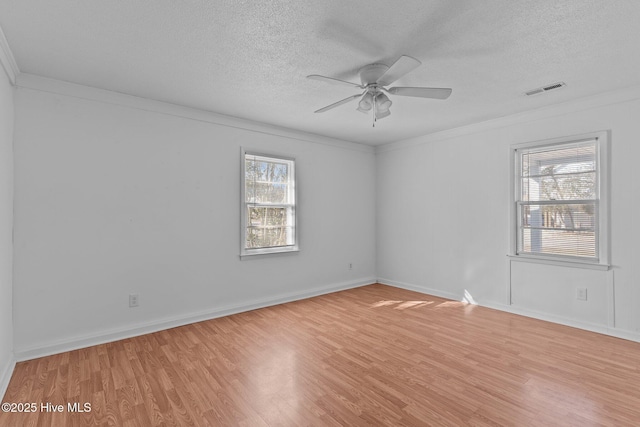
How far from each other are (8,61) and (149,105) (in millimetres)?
1146

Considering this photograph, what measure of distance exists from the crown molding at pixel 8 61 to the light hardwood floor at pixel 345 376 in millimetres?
2443

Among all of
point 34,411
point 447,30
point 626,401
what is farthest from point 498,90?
point 34,411

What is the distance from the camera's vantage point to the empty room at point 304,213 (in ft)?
6.81

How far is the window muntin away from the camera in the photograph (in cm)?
350

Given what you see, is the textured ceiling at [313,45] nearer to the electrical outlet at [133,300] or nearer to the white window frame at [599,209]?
the white window frame at [599,209]

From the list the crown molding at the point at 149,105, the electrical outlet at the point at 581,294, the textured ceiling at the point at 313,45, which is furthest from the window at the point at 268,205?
the electrical outlet at the point at 581,294

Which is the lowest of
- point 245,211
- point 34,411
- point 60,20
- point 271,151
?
point 34,411

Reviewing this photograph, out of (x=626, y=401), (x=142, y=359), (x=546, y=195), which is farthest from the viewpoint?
(x=546, y=195)

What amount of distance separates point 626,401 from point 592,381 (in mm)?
247

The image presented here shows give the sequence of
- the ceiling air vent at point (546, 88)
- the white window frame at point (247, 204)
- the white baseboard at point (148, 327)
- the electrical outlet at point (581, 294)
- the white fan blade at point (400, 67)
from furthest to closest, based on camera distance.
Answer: the white window frame at point (247, 204)
the electrical outlet at point (581, 294)
the ceiling air vent at point (546, 88)
the white baseboard at point (148, 327)
the white fan blade at point (400, 67)

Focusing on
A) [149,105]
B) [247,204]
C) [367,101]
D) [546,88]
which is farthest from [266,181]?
[546,88]

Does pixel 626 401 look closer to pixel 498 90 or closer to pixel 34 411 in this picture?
pixel 498 90

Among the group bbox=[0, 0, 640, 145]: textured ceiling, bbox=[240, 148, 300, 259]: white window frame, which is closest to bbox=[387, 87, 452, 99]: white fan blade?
bbox=[0, 0, 640, 145]: textured ceiling

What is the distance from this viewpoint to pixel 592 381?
7.73 ft
